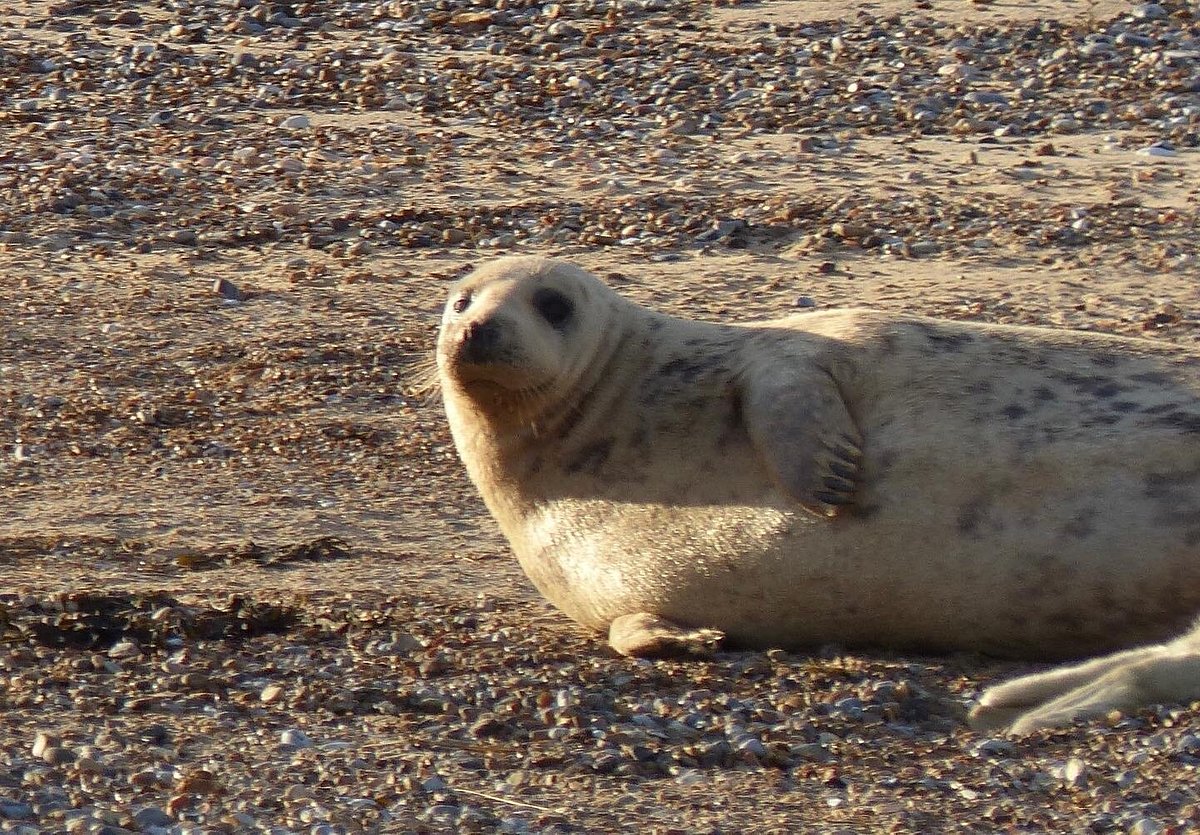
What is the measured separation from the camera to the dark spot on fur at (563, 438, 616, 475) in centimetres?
534

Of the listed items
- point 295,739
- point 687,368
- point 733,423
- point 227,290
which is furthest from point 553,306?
point 227,290

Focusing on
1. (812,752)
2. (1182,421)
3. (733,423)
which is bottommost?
(812,752)

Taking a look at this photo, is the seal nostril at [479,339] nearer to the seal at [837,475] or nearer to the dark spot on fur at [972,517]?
the seal at [837,475]

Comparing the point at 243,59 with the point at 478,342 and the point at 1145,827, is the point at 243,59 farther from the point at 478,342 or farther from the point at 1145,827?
the point at 1145,827

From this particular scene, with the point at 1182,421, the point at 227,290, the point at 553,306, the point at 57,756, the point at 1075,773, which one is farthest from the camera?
the point at 227,290

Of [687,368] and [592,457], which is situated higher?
[687,368]

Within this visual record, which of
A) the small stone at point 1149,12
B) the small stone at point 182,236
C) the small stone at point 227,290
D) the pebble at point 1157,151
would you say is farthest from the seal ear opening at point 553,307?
the small stone at point 1149,12

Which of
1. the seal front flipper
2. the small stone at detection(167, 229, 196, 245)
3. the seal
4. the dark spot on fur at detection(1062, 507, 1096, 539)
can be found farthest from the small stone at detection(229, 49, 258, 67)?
the dark spot on fur at detection(1062, 507, 1096, 539)

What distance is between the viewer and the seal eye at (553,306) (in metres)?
5.61

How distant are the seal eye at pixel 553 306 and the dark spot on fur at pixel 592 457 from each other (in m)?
0.36

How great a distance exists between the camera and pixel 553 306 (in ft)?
18.5

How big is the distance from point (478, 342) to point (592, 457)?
0.39 m

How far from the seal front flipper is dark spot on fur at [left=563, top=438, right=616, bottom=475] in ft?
1.33

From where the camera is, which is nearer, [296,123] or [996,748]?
[996,748]
